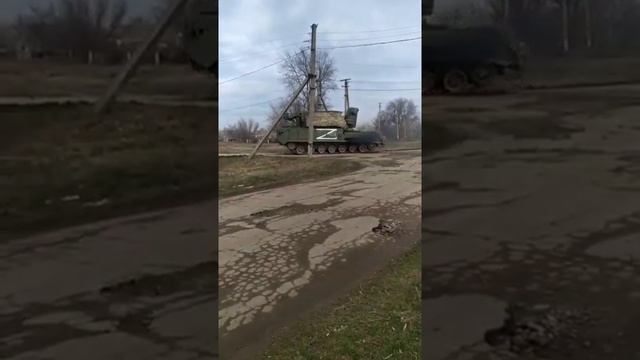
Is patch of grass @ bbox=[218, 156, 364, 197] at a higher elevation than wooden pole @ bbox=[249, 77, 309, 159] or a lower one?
lower

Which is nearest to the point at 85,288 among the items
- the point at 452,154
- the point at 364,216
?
the point at 452,154

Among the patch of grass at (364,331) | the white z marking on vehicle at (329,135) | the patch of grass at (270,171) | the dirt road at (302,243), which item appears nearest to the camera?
the patch of grass at (364,331)

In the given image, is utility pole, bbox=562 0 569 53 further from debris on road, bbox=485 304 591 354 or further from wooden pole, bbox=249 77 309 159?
wooden pole, bbox=249 77 309 159


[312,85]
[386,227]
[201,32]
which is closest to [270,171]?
[312,85]

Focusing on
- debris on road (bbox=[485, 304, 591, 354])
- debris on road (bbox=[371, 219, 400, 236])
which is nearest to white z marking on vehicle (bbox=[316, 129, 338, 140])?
debris on road (bbox=[371, 219, 400, 236])

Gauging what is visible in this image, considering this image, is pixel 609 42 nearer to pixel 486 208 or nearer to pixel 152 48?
pixel 486 208

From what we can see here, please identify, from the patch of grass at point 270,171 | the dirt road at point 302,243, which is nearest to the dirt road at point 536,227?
the dirt road at point 302,243

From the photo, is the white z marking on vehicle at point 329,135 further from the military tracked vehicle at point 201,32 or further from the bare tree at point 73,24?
the bare tree at point 73,24

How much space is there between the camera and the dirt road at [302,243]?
3.12 m

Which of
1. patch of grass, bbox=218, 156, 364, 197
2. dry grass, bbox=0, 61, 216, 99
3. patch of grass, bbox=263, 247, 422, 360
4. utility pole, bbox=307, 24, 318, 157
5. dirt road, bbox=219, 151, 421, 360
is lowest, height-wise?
patch of grass, bbox=263, 247, 422, 360

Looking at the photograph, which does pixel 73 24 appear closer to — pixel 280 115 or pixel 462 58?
pixel 462 58

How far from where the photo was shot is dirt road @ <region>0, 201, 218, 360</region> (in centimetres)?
166

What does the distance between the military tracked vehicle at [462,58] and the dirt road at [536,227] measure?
65 mm

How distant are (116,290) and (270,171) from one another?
213 inches
